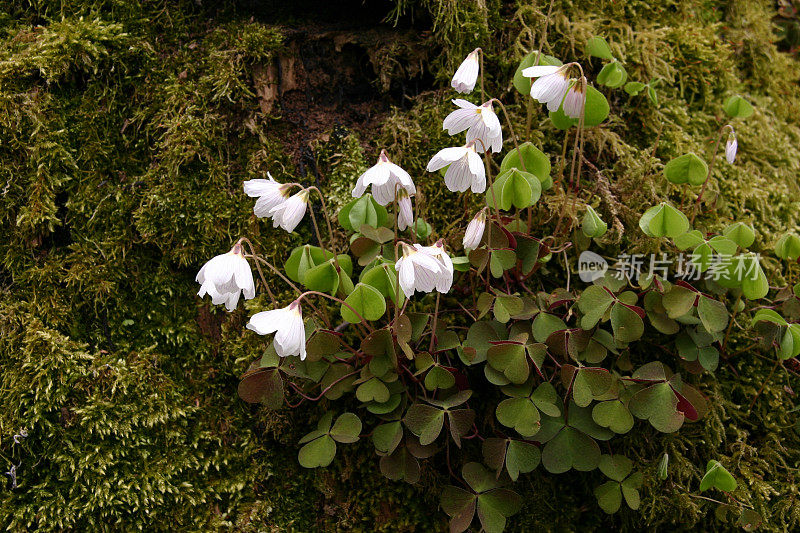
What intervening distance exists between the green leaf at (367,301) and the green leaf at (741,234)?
46.4 inches

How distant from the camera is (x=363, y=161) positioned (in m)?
2.16

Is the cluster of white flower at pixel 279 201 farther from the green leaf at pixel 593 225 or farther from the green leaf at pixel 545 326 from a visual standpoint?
the green leaf at pixel 593 225

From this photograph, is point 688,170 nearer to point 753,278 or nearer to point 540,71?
point 753,278

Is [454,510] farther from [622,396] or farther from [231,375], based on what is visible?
[231,375]

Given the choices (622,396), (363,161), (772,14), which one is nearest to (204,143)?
(363,161)

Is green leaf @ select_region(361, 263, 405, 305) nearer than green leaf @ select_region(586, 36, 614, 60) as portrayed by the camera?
Yes

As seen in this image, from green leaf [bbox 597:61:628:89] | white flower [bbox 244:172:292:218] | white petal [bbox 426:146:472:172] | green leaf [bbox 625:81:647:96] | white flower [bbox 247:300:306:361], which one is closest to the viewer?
white flower [bbox 247:300:306:361]

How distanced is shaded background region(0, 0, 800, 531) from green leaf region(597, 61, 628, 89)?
192 mm

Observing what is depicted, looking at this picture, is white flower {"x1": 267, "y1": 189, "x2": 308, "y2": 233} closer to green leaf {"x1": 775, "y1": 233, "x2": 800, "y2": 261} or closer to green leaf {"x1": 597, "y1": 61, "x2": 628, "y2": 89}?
green leaf {"x1": 597, "y1": 61, "x2": 628, "y2": 89}

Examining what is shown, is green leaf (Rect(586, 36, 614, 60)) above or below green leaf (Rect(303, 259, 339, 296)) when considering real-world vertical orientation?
above

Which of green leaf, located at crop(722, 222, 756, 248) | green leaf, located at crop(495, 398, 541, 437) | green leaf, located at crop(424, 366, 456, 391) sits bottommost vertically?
green leaf, located at crop(495, 398, 541, 437)

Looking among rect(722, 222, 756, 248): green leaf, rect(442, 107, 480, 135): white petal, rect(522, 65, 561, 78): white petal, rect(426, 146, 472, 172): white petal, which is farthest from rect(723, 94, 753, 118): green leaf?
Result: rect(426, 146, 472, 172): white petal

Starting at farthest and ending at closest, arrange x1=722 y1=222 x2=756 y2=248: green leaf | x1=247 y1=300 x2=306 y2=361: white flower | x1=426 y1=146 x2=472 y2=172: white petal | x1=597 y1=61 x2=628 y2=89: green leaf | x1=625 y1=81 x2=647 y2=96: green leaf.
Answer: x1=625 y1=81 x2=647 y2=96: green leaf
x1=597 y1=61 x2=628 y2=89: green leaf
x1=722 y1=222 x2=756 y2=248: green leaf
x1=426 y1=146 x2=472 y2=172: white petal
x1=247 y1=300 x2=306 y2=361: white flower

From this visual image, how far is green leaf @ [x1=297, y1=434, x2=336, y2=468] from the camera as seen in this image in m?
1.67
